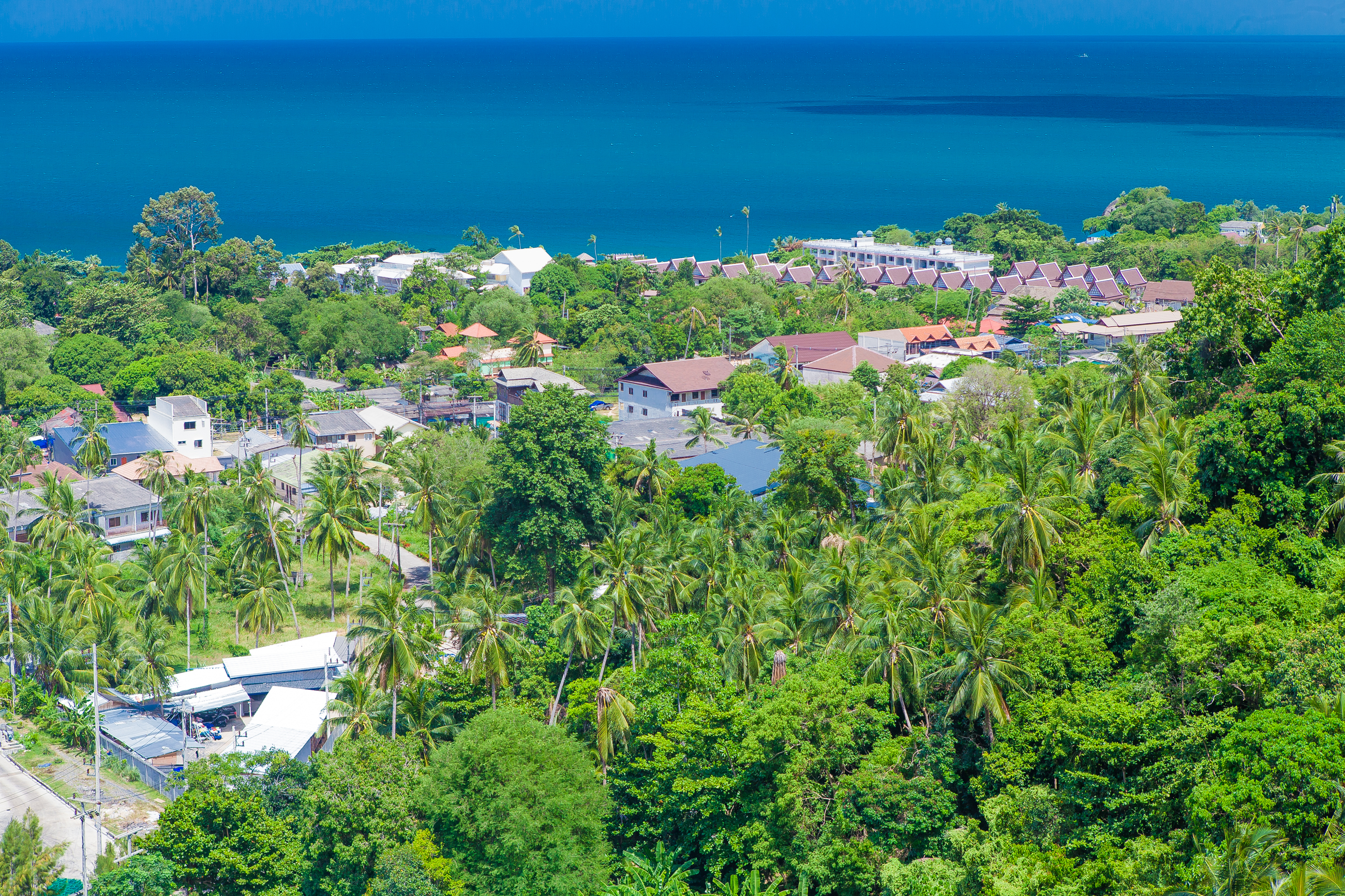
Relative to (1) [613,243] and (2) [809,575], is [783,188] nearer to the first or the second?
(1) [613,243]

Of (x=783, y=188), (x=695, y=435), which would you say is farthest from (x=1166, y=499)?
(x=783, y=188)

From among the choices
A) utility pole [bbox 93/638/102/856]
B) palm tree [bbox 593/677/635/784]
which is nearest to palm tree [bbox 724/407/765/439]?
palm tree [bbox 593/677/635/784]

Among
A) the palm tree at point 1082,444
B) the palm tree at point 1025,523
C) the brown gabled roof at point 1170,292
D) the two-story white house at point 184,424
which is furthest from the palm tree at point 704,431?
the brown gabled roof at point 1170,292

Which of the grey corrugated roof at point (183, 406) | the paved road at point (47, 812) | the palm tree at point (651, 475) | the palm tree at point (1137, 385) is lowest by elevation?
the paved road at point (47, 812)

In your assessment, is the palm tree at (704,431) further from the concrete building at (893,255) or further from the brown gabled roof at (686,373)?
the concrete building at (893,255)

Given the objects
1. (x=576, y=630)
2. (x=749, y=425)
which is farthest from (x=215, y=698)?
(x=749, y=425)
